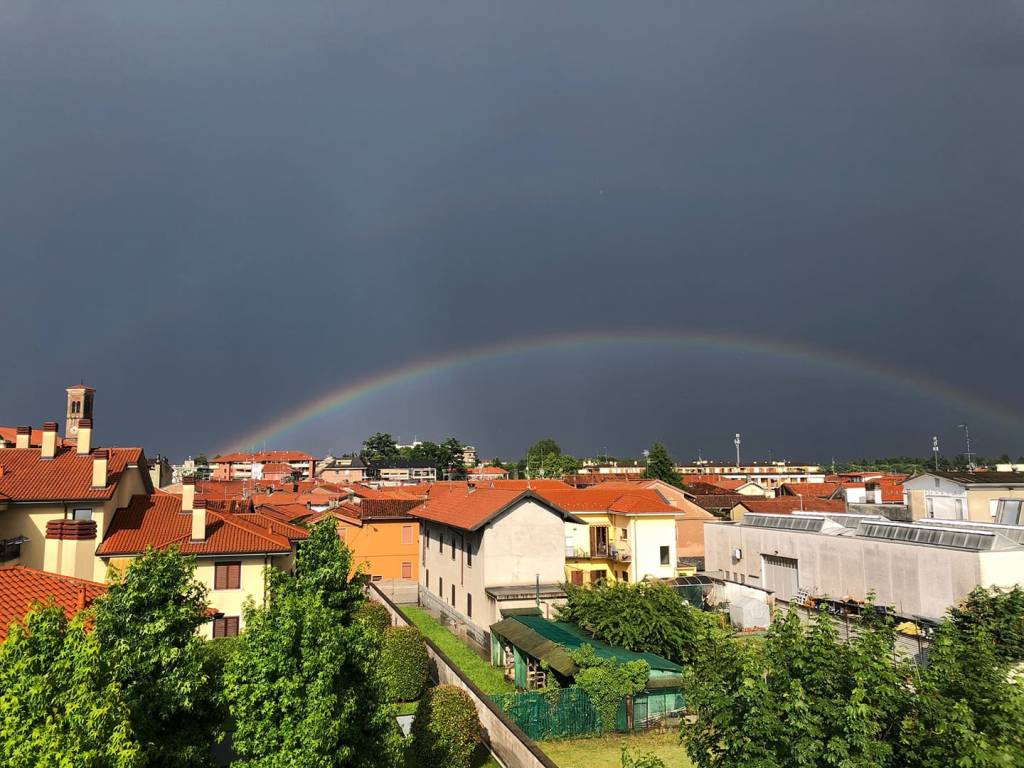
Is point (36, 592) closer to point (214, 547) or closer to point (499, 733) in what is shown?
point (214, 547)

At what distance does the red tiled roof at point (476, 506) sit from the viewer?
34.7 m

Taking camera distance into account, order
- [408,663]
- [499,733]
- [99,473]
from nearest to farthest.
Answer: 1. [499,733]
2. [408,663]
3. [99,473]

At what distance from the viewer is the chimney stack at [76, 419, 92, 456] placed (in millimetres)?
33688

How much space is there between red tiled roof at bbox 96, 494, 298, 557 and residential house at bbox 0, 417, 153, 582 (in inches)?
32.4

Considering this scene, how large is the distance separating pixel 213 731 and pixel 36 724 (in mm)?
5055

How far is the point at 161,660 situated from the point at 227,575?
1994 centimetres

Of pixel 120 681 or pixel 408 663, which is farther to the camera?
pixel 408 663

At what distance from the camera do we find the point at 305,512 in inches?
Answer: 2749

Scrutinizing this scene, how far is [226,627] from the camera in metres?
30.4

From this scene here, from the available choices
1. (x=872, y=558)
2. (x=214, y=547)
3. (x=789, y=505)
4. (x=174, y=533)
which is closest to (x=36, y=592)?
(x=214, y=547)

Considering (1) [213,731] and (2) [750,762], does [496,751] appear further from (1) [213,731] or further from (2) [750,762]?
(2) [750,762]

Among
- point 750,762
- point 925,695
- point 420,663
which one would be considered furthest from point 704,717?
point 420,663

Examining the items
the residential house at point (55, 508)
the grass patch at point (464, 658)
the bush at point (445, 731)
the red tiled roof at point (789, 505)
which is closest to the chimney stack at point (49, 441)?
the residential house at point (55, 508)

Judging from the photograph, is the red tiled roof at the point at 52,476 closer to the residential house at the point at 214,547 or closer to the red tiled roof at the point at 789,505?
the residential house at the point at 214,547
